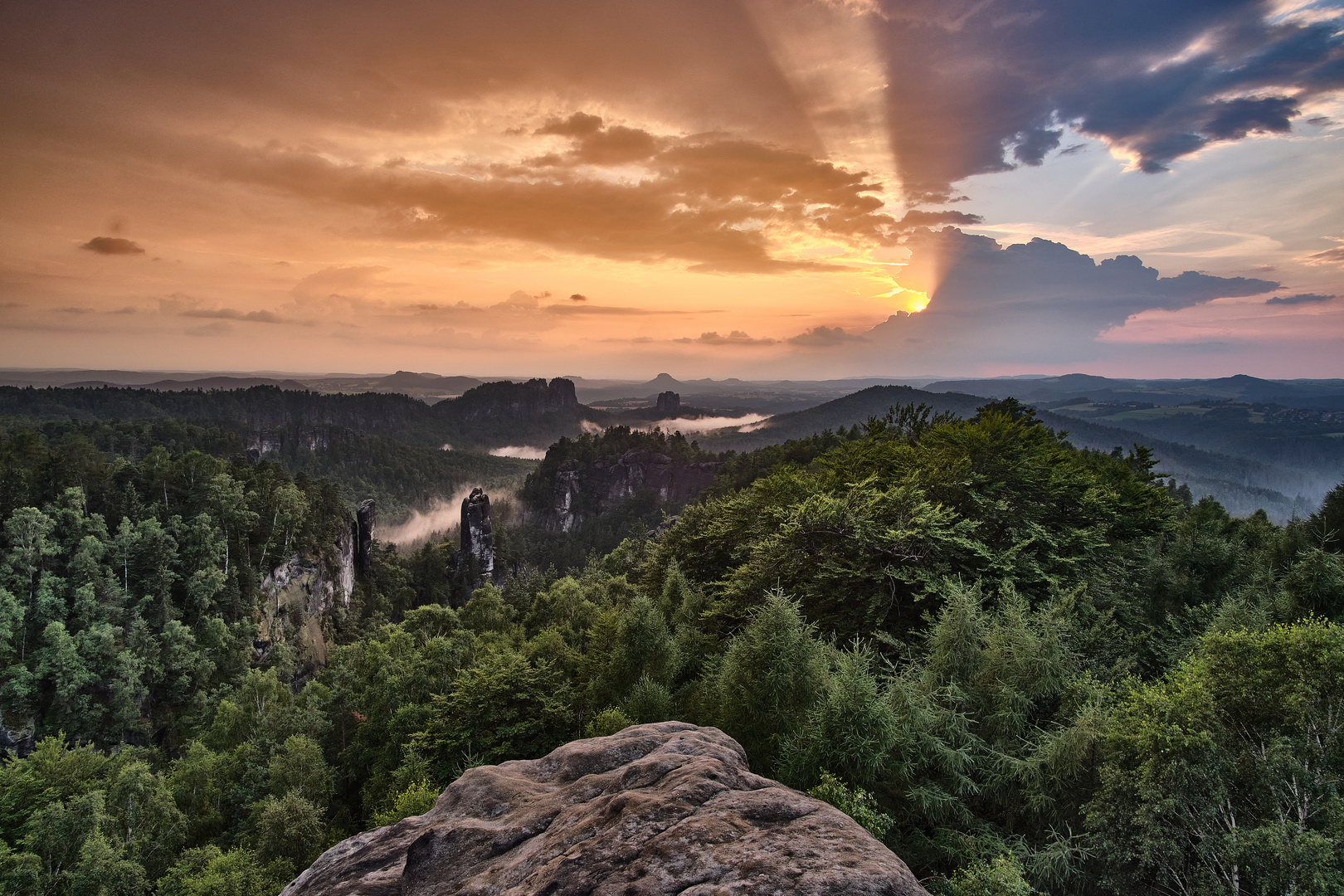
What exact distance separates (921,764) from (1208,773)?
6.53 metres

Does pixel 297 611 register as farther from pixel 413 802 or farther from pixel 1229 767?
pixel 1229 767

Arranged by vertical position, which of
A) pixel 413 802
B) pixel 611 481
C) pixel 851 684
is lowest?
pixel 611 481

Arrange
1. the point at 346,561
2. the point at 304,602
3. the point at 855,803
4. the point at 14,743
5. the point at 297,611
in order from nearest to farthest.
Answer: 1. the point at 855,803
2. the point at 14,743
3. the point at 297,611
4. the point at 304,602
5. the point at 346,561

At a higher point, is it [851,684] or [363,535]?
[851,684]

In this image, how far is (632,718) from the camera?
2181cm

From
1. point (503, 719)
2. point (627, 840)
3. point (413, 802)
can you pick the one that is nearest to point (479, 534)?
point (503, 719)

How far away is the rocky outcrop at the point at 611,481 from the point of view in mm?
→ 182125

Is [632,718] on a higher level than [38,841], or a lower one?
higher

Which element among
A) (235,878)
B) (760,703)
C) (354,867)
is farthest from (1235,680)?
(235,878)

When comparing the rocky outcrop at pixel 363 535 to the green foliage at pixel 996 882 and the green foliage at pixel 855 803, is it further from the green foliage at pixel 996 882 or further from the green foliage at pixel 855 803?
the green foliage at pixel 996 882

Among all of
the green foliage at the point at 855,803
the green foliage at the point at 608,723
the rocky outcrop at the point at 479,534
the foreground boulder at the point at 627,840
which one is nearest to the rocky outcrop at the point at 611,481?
the rocky outcrop at the point at 479,534

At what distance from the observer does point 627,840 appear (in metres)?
8.30

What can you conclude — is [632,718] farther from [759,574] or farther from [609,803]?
[609,803]

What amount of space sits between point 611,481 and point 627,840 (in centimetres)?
18718
